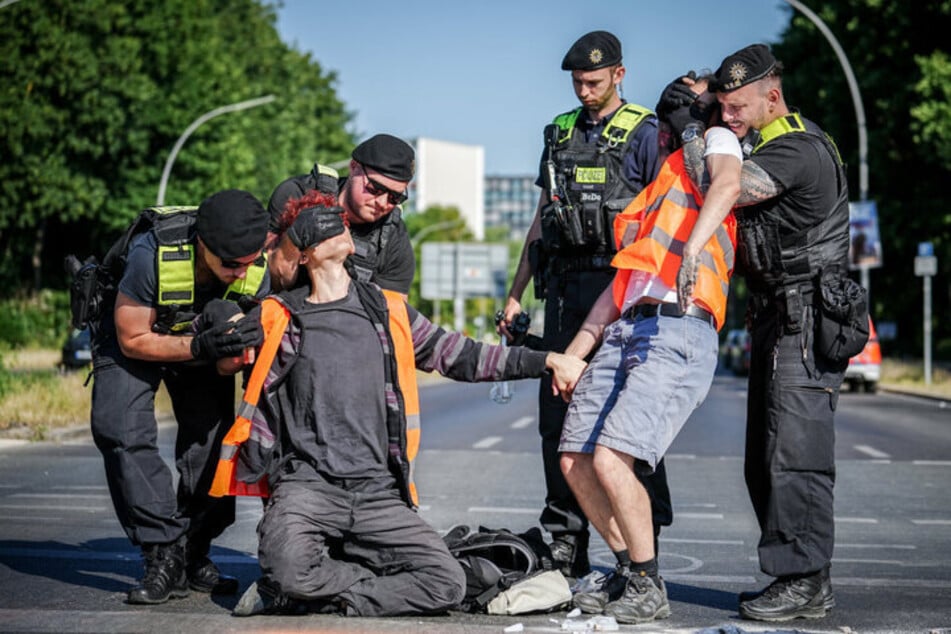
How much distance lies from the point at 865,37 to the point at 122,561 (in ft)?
118

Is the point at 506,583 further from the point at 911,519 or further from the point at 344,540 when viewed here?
the point at 911,519

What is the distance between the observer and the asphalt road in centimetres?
552

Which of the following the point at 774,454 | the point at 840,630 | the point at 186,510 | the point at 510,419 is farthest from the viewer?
the point at 510,419

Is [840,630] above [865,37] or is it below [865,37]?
below

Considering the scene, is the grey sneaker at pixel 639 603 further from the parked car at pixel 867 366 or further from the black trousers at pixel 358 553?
the parked car at pixel 867 366

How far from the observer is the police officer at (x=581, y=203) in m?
6.61

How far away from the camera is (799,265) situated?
5.80 meters

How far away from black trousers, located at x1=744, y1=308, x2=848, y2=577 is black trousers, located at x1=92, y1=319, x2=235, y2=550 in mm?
2291

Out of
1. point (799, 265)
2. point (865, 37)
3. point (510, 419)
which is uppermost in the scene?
point (865, 37)

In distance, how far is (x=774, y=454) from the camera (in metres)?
5.77

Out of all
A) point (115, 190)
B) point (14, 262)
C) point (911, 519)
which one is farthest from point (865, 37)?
point (911, 519)

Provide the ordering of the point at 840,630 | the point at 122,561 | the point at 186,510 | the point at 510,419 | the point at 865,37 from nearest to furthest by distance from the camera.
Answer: the point at 840,630
the point at 186,510
the point at 122,561
the point at 510,419
the point at 865,37

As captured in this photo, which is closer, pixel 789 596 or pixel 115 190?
pixel 789 596

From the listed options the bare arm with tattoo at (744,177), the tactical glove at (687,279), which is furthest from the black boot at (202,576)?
the bare arm with tattoo at (744,177)
